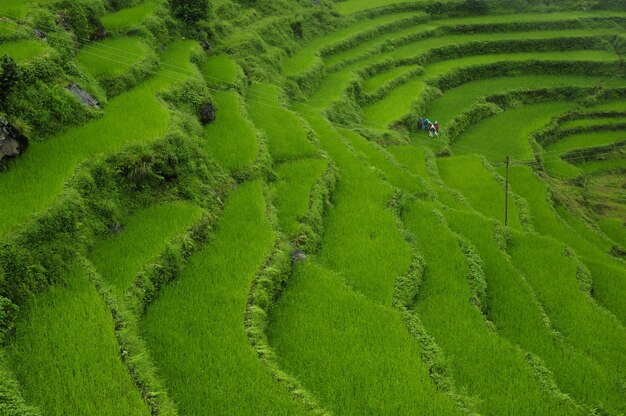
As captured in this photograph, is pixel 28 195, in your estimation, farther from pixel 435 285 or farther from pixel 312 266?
pixel 435 285

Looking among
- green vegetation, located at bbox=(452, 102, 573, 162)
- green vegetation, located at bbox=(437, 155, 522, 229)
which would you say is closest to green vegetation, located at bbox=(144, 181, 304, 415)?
green vegetation, located at bbox=(437, 155, 522, 229)

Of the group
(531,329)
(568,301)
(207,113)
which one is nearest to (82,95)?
(207,113)

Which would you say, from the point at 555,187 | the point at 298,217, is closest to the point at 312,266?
the point at 298,217

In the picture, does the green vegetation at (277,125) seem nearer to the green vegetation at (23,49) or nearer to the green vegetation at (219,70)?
the green vegetation at (219,70)

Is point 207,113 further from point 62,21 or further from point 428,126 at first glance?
point 428,126

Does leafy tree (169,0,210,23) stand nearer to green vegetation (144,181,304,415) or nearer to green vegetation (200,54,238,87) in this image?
green vegetation (200,54,238,87)

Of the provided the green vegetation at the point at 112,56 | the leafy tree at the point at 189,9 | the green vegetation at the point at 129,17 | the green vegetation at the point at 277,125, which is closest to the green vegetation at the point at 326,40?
the green vegetation at the point at 277,125

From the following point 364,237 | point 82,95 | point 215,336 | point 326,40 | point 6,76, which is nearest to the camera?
point 215,336
